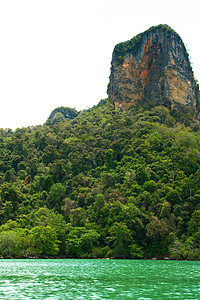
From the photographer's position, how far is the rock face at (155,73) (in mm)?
103312

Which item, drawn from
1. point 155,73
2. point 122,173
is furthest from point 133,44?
point 122,173

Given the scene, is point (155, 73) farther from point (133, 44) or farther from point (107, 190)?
point (107, 190)

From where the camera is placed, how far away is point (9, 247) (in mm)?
50000

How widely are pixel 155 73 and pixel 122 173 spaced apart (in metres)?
47.0

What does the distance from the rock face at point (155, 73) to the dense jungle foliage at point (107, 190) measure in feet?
26.8

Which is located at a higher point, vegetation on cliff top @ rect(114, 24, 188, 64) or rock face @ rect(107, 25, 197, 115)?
vegetation on cliff top @ rect(114, 24, 188, 64)

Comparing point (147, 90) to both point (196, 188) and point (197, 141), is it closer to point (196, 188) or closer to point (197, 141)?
point (197, 141)

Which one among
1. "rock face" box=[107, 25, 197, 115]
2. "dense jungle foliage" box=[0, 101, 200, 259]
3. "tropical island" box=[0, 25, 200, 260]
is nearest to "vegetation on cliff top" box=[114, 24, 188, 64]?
"rock face" box=[107, 25, 197, 115]

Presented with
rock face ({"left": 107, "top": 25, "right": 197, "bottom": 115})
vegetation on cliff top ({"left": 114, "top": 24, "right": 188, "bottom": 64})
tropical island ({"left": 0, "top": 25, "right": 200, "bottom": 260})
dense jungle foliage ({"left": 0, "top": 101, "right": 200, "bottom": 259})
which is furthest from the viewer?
vegetation on cliff top ({"left": 114, "top": 24, "right": 188, "bottom": 64})

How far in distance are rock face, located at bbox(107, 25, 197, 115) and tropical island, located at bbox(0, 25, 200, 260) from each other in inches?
13.0

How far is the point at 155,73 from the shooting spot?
106250 mm

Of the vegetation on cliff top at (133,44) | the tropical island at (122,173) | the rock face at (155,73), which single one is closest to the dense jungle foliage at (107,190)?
the tropical island at (122,173)

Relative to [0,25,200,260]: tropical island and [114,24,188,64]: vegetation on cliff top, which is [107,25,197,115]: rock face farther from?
[0,25,200,260]: tropical island

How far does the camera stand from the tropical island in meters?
54.4
